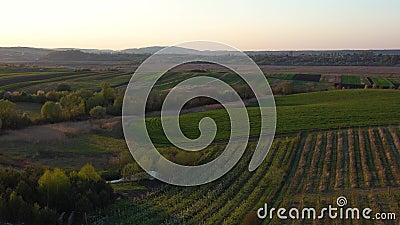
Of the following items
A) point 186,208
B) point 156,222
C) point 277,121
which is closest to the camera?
point 156,222

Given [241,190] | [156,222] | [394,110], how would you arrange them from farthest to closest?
1. [394,110]
2. [241,190]
3. [156,222]

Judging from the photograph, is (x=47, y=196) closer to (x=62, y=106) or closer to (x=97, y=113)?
(x=97, y=113)

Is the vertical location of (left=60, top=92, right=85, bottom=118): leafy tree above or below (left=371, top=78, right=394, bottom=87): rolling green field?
below

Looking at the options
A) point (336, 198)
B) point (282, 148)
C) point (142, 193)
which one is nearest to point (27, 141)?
point (142, 193)

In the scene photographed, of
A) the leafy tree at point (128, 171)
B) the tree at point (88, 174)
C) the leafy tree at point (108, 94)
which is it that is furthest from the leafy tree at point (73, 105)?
the tree at point (88, 174)

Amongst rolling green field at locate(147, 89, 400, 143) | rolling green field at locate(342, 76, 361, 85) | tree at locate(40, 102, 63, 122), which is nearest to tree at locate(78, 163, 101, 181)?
rolling green field at locate(147, 89, 400, 143)

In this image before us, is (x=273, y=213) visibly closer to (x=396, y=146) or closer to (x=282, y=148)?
(x=282, y=148)

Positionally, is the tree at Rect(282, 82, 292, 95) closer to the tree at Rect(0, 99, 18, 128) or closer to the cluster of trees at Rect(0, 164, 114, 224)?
the tree at Rect(0, 99, 18, 128)

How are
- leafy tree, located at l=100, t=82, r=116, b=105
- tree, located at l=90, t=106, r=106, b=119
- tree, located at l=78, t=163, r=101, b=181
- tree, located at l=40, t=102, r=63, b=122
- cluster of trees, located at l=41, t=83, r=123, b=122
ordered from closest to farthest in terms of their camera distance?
tree, located at l=78, t=163, r=101, b=181
tree, located at l=40, t=102, r=63, b=122
cluster of trees, located at l=41, t=83, r=123, b=122
tree, located at l=90, t=106, r=106, b=119
leafy tree, located at l=100, t=82, r=116, b=105
